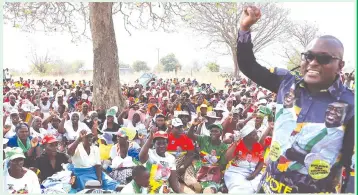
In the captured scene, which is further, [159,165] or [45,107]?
Result: [45,107]

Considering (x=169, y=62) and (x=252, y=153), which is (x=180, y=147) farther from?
(x=169, y=62)

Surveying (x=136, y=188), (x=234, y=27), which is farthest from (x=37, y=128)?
(x=234, y=27)

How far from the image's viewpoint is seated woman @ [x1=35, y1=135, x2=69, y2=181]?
19.1 feet

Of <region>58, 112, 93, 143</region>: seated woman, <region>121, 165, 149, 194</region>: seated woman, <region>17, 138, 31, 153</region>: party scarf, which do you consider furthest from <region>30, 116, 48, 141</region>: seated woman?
<region>121, 165, 149, 194</region>: seated woman

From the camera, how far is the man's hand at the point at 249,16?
2.43 meters

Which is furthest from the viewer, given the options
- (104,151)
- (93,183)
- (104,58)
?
(104,58)

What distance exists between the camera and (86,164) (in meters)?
5.85

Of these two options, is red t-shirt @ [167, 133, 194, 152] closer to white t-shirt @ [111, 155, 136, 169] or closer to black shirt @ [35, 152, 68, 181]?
white t-shirt @ [111, 155, 136, 169]

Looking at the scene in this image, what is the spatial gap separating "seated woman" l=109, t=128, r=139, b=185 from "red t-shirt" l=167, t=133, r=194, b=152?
2.09ft

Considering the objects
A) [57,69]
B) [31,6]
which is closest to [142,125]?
[31,6]

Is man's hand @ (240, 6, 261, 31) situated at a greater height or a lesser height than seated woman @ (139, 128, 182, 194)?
greater

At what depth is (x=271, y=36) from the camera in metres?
29.7

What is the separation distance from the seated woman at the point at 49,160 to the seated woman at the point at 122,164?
0.61m

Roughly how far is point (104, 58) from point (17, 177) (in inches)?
259
